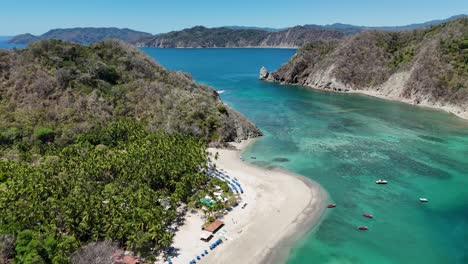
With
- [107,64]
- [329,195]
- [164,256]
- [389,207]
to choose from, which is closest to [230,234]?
[164,256]

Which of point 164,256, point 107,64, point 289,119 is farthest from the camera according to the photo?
point 289,119

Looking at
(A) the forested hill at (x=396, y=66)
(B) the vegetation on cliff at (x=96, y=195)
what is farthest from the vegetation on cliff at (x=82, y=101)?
(A) the forested hill at (x=396, y=66)

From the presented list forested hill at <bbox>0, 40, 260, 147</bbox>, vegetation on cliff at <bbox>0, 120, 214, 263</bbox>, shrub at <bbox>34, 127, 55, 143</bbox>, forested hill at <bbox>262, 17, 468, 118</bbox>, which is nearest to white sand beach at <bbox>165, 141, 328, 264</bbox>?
vegetation on cliff at <bbox>0, 120, 214, 263</bbox>

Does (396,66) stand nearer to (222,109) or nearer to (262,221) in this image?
(222,109)

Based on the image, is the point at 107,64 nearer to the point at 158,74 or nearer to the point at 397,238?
the point at 158,74

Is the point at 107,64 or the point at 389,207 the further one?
the point at 107,64

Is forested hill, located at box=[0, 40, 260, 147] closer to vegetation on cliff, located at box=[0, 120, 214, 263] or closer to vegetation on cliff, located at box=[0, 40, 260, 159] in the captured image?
vegetation on cliff, located at box=[0, 40, 260, 159]
